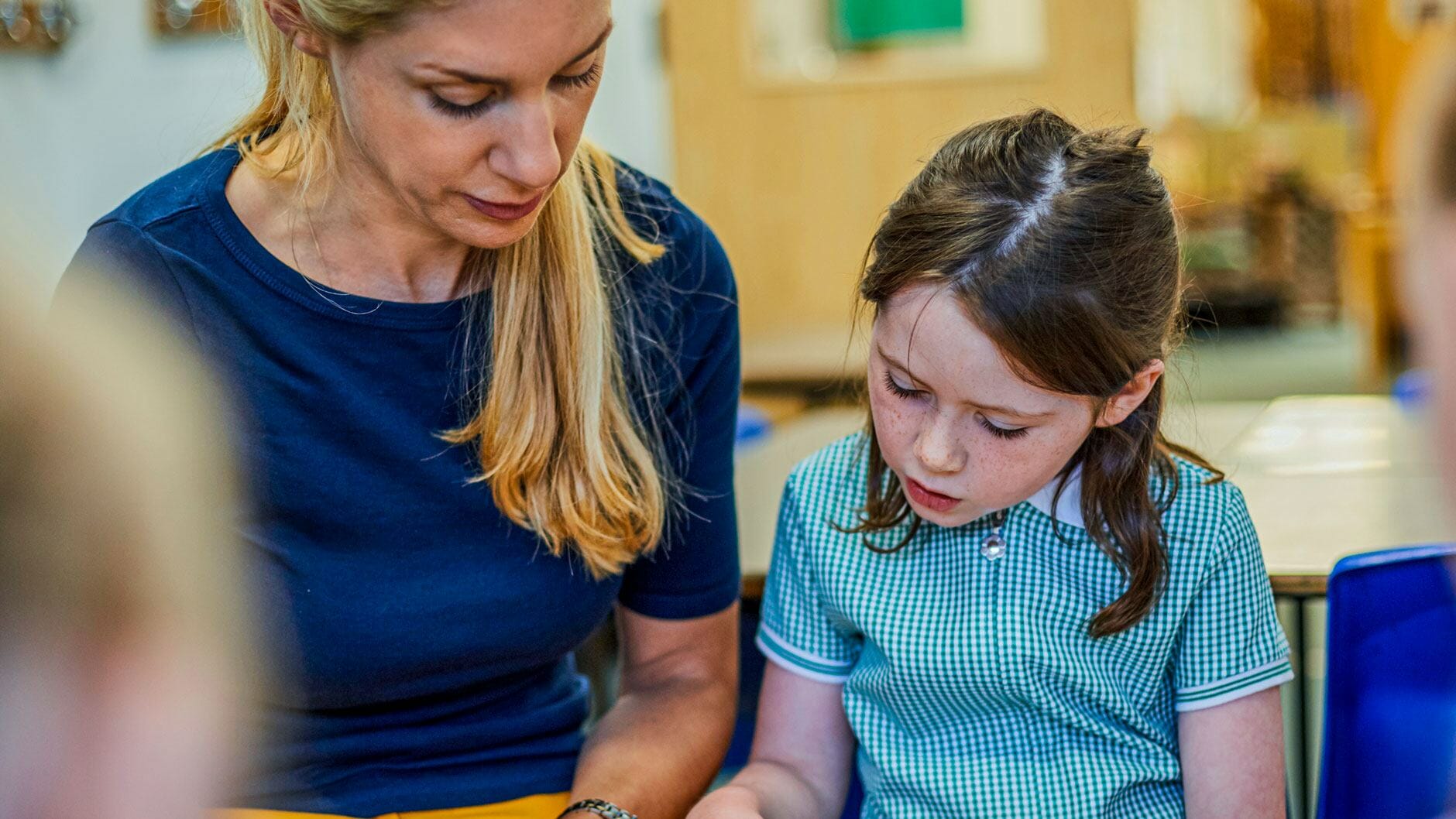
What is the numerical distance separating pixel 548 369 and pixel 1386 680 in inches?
28.7

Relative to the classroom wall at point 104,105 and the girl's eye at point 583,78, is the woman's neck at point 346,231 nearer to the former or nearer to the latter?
the girl's eye at point 583,78

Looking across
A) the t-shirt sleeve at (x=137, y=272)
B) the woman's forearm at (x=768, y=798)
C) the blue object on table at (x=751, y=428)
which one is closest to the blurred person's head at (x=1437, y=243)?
the woman's forearm at (x=768, y=798)

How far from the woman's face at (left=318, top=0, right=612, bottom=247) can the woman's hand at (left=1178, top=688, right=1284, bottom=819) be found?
0.63m

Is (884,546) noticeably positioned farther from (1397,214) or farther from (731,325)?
(1397,214)

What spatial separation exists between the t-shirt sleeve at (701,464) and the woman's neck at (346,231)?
8.4 inches

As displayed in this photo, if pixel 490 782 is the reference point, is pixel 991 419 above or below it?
above

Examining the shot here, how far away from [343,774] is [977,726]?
50 centimetres

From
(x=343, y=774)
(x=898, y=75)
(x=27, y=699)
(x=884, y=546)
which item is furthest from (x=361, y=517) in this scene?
(x=898, y=75)

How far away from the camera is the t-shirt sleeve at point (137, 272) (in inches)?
44.5

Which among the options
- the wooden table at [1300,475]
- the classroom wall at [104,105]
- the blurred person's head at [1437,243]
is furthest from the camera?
the classroom wall at [104,105]

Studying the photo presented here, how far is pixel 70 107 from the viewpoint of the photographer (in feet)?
9.84

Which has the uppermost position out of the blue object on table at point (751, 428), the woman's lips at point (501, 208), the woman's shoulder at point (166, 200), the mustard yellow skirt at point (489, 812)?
the woman's shoulder at point (166, 200)

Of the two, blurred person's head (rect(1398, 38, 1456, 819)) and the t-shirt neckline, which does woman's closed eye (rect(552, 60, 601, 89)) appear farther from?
blurred person's head (rect(1398, 38, 1456, 819))

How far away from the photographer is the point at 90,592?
415 millimetres
